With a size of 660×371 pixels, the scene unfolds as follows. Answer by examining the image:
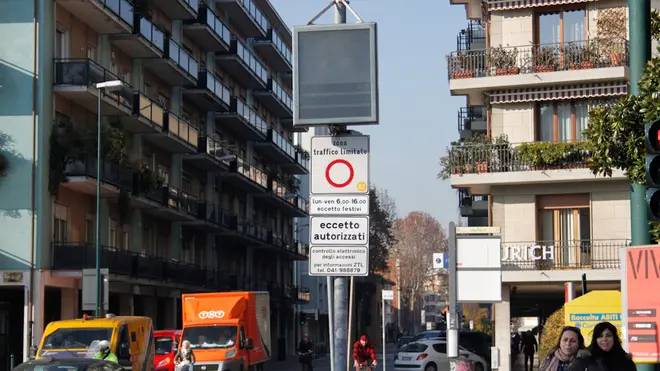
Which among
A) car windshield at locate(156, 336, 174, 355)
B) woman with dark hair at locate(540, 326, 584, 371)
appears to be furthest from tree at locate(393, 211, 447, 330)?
woman with dark hair at locate(540, 326, 584, 371)

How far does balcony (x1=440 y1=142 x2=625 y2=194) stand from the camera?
118 ft

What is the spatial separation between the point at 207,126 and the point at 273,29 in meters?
15.2

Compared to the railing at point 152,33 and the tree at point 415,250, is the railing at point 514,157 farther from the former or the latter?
the tree at point 415,250

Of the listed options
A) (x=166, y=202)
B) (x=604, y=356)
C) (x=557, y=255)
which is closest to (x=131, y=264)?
(x=166, y=202)

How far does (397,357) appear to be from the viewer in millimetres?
43531

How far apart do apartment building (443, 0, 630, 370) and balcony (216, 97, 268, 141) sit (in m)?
25.1

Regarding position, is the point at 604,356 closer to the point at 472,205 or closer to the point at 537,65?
the point at 537,65

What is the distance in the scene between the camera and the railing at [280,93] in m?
72.6

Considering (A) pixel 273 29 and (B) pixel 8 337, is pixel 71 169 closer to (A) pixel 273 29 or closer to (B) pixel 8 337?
(B) pixel 8 337

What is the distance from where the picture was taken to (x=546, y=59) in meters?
36.8

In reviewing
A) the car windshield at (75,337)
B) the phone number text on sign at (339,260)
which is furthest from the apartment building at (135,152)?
the phone number text on sign at (339,260)

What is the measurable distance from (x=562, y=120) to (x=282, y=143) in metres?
39.3

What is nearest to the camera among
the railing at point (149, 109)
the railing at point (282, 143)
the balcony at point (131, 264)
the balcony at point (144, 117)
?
the balcony at point (131, 264)

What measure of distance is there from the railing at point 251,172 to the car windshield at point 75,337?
36543 millimetres
